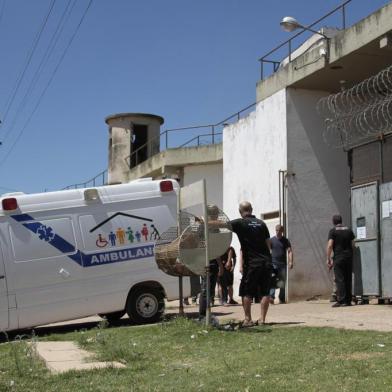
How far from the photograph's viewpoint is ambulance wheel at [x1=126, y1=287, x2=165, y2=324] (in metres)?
12.2

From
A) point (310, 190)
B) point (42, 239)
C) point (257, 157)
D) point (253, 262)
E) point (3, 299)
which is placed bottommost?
point (3, 299)

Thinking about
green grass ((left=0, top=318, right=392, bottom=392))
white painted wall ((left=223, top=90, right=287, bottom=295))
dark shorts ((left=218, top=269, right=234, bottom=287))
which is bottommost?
green grass ((left=0, top=318, right=392, bottom=392))

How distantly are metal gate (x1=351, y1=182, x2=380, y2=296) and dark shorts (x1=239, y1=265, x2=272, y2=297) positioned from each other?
4.61m

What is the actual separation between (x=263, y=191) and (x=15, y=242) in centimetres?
726

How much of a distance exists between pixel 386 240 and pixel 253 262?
15.5 feet

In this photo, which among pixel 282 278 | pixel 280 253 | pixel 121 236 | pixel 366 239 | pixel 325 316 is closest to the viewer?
pixel 325 316

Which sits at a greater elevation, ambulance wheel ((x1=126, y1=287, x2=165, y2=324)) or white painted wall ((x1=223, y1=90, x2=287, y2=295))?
white painted wall ((x1=223, y1=90, x2=287, y2=295))

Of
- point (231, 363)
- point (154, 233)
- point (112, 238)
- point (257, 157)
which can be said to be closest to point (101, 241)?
point (112, 238)

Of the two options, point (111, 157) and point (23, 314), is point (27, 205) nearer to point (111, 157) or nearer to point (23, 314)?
point (23, 314)

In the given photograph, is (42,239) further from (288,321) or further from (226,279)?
(226,279)

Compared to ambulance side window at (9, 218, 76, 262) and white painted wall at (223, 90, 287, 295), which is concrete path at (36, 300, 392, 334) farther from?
white painted wall at (223, 90, 287, 295)

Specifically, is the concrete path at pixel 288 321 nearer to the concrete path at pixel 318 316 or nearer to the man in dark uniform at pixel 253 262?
the concrete path at pixel 318 316

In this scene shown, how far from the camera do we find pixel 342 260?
13.3 meters

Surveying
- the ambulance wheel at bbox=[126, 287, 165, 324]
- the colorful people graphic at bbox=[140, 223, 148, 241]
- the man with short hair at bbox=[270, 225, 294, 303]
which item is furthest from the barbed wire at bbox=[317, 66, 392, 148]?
the ambulance wheel at bbox=[126, 287, 165, 324]
